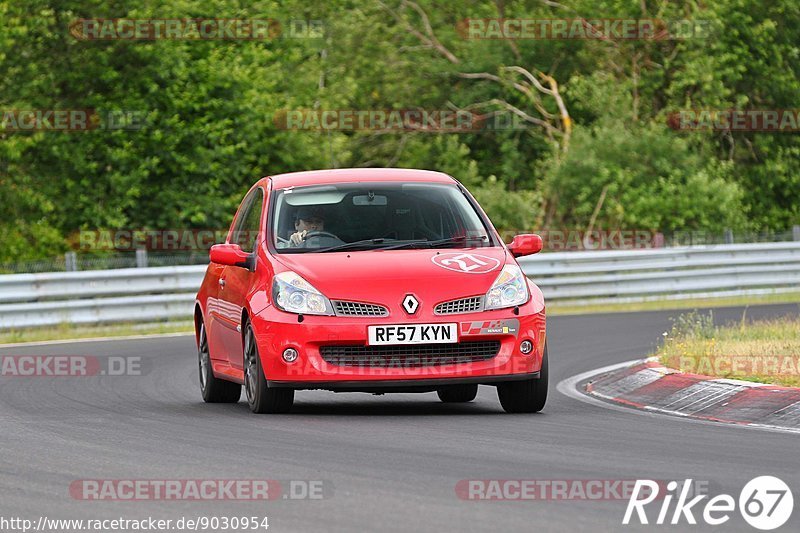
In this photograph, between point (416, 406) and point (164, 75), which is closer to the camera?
point (416, 406)

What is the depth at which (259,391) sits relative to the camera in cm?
1140

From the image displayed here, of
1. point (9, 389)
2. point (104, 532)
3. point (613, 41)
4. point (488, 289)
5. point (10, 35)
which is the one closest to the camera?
point (104, 532)

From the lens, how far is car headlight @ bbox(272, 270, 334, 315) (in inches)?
437

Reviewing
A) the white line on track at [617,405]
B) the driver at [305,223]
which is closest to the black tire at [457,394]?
the white line on track at [617,405]

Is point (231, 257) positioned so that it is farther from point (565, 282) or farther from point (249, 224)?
point (565, 282)

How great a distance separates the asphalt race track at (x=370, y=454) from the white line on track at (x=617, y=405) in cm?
14

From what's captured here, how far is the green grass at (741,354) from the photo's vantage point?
12461 mm

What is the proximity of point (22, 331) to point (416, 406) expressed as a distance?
1170 cm

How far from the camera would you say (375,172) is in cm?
1269

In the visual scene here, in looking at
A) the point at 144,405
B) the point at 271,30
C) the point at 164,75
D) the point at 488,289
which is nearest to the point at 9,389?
the point at 144,405

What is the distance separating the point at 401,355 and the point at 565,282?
54.9 ft

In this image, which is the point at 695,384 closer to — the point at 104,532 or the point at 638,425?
the point at 638,425

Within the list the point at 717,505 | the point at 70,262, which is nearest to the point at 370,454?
the point at 717,505

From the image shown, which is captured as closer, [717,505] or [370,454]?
[717,505]
